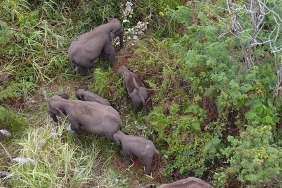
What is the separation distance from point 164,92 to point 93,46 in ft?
3.35

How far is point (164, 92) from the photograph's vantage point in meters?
6.16

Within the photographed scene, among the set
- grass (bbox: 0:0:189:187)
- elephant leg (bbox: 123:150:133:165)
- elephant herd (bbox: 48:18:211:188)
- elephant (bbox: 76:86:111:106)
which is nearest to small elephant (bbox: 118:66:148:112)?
elephant herd (bbox: 48:18:211:188)

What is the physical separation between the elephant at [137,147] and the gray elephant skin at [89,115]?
117 millimetres

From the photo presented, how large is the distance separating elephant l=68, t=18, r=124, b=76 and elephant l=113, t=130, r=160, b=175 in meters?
1.15

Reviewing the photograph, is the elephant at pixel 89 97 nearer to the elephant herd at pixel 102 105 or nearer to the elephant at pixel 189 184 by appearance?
the elephant herd at pixel 102 105

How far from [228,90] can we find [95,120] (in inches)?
57.4

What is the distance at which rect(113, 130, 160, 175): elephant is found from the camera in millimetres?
5441

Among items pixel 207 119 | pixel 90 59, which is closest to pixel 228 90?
pixel 207 119

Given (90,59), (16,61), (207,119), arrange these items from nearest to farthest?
(207,119), (90,59), (16,61)

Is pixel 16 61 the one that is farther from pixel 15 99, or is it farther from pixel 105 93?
pixel 105 93

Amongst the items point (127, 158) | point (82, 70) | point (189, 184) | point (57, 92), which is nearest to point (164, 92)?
point (127, 158)

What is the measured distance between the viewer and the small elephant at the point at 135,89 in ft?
19.8

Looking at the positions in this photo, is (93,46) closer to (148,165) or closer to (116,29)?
(116,29)

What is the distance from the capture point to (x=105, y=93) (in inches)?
248
